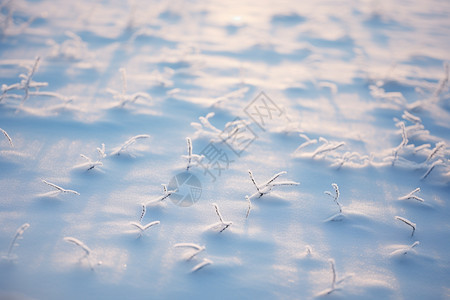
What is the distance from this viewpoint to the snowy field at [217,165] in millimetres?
1539

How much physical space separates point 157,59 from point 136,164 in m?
1.84

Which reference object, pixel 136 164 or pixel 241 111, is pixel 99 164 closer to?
pixel 136 164

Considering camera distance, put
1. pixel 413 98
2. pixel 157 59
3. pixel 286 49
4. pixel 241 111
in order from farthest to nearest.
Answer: pixel 286 49, pixel 157 59, pixel 413 98, pixel 241 111

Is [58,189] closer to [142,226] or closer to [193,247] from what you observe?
[142,226]

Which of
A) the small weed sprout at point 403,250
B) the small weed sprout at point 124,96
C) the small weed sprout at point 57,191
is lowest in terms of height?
the small weed sprout at point 403,250

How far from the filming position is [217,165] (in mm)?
2256

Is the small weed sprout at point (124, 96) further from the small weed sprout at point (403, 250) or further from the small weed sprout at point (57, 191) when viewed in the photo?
the small weed sprout at point (403, 250)

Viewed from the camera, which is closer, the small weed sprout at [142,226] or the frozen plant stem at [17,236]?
the frozen plant stem at [17,236]

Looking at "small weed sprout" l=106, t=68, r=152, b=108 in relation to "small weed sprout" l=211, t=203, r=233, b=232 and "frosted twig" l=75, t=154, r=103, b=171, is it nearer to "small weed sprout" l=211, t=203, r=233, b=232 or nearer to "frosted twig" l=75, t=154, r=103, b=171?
"frosted twig" l=75, t=154, r=103, b=171

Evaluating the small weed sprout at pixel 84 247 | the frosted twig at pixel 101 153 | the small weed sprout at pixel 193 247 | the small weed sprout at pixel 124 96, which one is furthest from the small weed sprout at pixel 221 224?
the small weed sprout at pixel 124 96

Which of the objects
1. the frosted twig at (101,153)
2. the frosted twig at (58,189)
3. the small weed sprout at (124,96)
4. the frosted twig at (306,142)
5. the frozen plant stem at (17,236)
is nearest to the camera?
the frozen plant stem at (17,236)

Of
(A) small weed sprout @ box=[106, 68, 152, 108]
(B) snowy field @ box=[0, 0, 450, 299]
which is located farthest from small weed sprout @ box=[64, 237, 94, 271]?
(A) small weed sprout @ box=[106, 68, 152, 108]

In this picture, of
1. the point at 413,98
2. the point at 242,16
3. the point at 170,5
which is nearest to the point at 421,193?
the point at 413,98

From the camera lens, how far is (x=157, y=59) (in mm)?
3572
